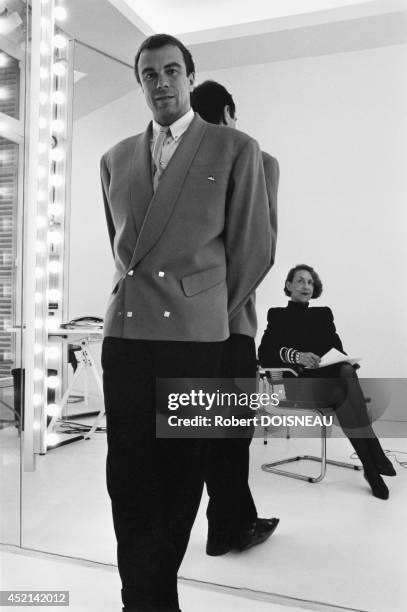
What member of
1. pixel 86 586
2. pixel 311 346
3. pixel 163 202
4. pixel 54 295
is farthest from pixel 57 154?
pixel 86 586

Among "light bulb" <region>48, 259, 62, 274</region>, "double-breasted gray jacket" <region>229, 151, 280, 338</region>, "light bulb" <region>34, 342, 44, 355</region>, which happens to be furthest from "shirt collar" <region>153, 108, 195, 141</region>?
"light bulb" <region>34, 342, 44, 355</region>

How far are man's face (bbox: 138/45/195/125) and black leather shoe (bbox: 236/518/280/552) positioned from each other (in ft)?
3.29

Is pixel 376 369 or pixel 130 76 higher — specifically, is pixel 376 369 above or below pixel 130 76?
below

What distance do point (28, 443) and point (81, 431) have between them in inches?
7.1

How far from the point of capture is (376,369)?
135 cm

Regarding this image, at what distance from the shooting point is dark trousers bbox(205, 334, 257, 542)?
1.29 m

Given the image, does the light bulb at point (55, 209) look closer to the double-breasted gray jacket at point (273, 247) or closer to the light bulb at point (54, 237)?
the light bulb at point (54, 237)

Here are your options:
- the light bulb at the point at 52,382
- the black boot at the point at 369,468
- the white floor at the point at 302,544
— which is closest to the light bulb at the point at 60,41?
the light bulb at the point at 52,382

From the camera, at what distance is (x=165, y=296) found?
101 centimetres

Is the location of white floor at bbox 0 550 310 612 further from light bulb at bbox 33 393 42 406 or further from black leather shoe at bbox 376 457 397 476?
light bulb at bbox 33 393 42 406

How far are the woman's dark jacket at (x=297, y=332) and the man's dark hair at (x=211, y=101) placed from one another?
0.47 metres

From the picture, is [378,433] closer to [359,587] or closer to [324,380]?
[324,380]

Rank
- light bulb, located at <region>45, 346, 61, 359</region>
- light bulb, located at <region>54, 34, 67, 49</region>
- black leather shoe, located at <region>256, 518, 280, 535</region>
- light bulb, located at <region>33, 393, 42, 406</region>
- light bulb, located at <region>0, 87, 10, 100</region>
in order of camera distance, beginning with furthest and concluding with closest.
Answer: light bulb, located at <region>45, 346, 61, 359</region> → light bulb, located at <region>33, 393, 42, 406</region> → light bulb, located at <region>54, 34, 67, 49</region> → light bulb, located at <region>0, 87, 10, 100</region> → black leather shoe, located at <region>256, 518, 280, 535</region>

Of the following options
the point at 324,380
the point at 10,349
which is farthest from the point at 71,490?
the point at 324,380
